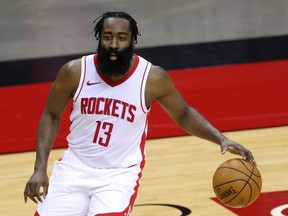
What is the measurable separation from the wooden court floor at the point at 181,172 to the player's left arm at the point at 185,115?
1.80 metres

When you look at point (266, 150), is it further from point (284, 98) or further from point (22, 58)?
point (22, 58)

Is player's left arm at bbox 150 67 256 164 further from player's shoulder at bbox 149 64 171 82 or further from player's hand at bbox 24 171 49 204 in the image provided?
player's hand at bbox 24 171 49 204

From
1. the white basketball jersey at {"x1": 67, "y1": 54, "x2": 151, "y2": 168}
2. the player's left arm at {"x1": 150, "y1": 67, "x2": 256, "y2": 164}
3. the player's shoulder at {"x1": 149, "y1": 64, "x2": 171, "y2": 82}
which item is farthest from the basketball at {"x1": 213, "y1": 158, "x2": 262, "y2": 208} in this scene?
the player's shoulder at {"x1": 149, "y1": 64, "x2": 171, "y2": 82}

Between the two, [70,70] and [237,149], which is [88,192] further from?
[237,149]

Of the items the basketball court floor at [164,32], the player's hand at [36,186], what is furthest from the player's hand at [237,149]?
the basketball court floor at [164,32]

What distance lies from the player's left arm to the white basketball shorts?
522mm

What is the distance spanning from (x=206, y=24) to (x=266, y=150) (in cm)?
230

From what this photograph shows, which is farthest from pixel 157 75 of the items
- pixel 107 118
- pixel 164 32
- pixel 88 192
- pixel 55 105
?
pixel 164 32

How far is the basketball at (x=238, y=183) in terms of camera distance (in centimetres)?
547

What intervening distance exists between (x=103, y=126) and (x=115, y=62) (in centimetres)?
40

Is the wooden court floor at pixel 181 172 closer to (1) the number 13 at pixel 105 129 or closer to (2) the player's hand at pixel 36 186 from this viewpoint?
(1) the number 13 at pixel 105 129

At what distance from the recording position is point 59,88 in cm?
531

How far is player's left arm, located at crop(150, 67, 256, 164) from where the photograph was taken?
5.36 metres

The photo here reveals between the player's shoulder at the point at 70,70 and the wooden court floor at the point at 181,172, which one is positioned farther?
the wooden court floor at the point at 181,172
